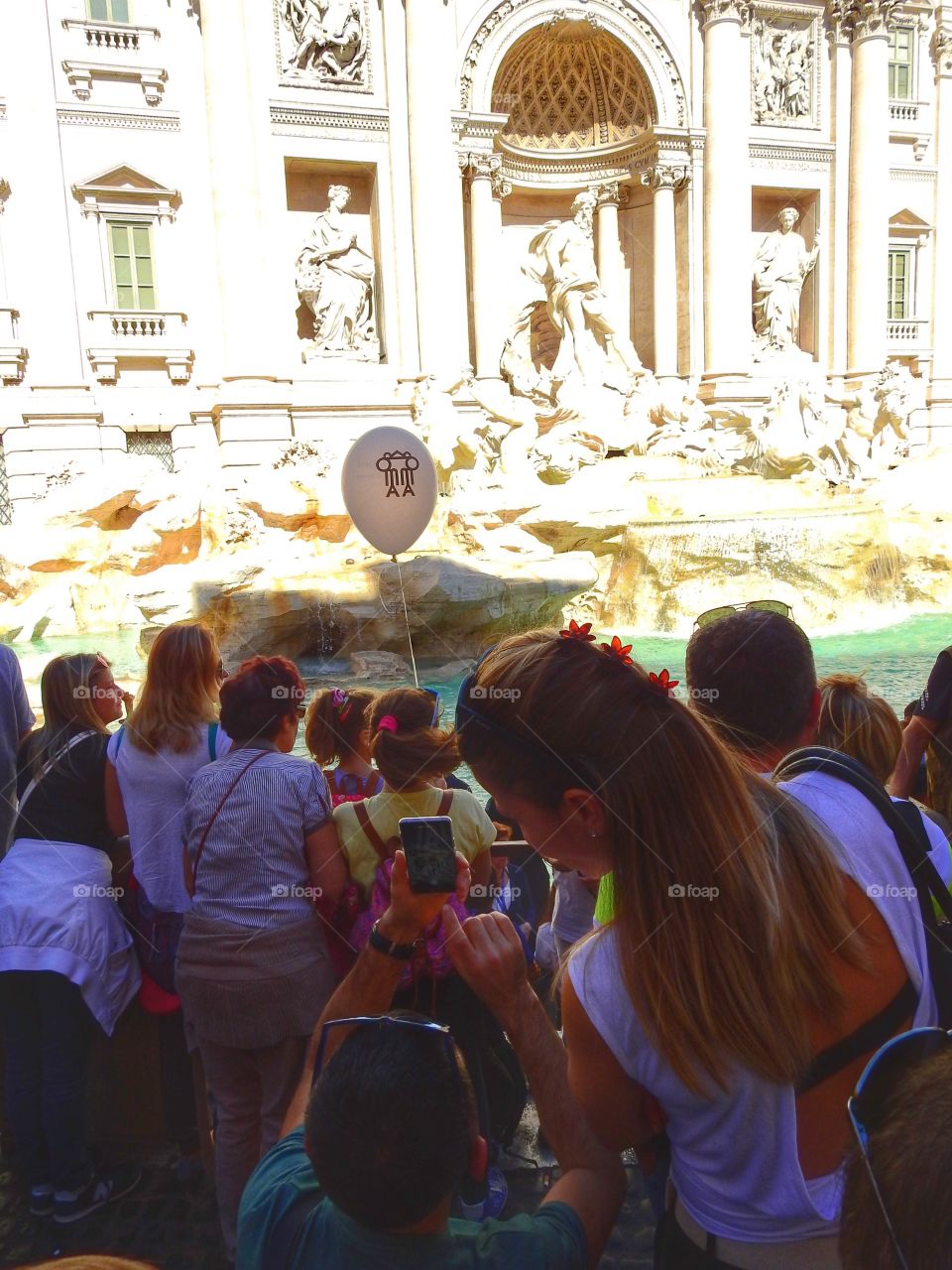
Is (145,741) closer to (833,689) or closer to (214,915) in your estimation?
(214,915)

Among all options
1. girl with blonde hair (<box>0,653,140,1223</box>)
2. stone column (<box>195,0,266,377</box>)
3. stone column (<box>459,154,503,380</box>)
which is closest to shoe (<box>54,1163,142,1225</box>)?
girl with blonde hair (<box>0,653,140,1223</box>)

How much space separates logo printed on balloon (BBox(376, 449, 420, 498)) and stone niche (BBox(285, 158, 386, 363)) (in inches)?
389

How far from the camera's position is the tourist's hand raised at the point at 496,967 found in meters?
1.22

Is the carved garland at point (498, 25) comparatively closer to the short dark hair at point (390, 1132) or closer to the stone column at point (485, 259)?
the stone column at point (485, 259)

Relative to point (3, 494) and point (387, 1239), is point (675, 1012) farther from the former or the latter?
point (3, 494)

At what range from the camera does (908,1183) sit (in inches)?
25.6

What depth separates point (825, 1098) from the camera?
1040 millimetres

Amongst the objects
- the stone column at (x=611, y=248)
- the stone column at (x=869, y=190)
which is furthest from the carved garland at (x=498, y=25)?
the stone column at (x=869, y=190)

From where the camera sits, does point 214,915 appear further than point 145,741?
No

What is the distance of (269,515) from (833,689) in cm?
853

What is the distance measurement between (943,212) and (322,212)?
12.7 metres

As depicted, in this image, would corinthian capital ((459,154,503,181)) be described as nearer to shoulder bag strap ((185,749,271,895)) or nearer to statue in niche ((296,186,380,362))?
statue in niche ((296,186,380,362))

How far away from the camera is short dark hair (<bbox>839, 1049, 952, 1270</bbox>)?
25.2 inches

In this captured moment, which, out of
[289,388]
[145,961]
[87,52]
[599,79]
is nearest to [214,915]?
[145,961]
